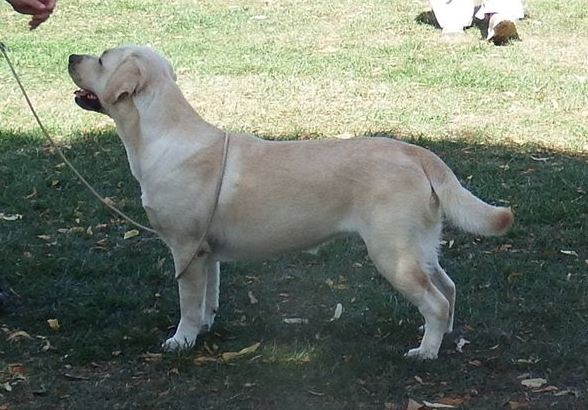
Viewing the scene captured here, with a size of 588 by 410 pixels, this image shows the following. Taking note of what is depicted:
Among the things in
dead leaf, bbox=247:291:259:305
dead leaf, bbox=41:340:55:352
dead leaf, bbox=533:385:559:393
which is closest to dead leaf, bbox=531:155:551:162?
dead leaf, bbox=247:291:259:305

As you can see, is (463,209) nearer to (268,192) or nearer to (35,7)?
(268,192)

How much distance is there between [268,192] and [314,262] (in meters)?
1.29

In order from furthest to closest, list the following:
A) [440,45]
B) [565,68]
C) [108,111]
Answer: [440,45] < [565,68] < [108,111]

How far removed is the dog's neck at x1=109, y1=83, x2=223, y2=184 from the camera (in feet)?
14.2

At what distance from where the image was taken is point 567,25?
11523mm

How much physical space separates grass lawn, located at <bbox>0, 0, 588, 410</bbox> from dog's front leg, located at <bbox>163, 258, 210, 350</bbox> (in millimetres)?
77

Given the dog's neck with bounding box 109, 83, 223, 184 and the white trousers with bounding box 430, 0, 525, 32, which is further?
the white trousers with bounding box 430, 0, 525, 32

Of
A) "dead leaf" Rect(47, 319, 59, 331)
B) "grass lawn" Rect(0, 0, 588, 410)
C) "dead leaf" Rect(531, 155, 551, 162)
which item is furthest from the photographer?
"dead leaf" Rect(531, 155, 551, 162)

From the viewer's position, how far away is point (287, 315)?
16.0 feet

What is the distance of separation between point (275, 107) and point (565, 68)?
2.96 meters

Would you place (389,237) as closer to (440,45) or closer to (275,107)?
(275,107)

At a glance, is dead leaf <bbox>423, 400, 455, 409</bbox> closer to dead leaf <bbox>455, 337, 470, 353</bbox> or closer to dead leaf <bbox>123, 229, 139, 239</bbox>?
dead leaf <bbox>455, 337, 470, 353</bbox>

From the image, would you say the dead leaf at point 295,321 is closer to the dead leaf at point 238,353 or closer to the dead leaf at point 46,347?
the dead leaf at point 238,353

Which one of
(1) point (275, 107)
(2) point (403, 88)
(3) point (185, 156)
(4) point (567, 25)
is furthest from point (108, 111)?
(4) point (567, 25)
